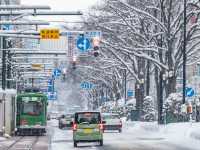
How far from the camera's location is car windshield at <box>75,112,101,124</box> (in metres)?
39.4

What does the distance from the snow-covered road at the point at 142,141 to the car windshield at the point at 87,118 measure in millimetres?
1303

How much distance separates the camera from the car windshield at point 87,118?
39375mm

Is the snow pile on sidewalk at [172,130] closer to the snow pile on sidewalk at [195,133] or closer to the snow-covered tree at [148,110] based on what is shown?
the snow pile on sidewalk at [195,133]

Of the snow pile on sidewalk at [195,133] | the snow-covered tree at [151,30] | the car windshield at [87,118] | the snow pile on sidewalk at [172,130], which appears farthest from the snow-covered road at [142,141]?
the snow-covered tree at [151,30]

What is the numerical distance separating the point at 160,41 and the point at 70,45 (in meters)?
29.5

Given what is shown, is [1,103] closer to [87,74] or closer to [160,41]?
[160,41]

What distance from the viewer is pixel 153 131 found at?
5525 centimetres

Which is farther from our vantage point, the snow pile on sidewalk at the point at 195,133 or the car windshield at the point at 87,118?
the snow pile on sidewalk at the point at 195,133

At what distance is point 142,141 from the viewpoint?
42.7m

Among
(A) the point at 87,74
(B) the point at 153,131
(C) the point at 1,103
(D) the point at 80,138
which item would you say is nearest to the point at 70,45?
(A) the point at 87,74

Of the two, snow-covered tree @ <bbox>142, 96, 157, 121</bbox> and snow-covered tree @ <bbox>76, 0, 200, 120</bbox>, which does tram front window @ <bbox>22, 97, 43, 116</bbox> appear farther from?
snow-covered tree @ <bbox>142, 96, 157, 121</bbox>

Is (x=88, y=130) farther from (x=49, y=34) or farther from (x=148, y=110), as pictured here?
(x=148, y=110)

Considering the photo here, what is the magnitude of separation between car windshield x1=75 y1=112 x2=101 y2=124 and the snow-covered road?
4.28ft

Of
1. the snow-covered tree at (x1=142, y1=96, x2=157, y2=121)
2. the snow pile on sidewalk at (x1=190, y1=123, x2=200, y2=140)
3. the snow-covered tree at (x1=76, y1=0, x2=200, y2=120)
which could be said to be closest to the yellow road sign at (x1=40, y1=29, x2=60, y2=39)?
the snow pile on sidewalk at (x1=190, y1=123, x2=200, y2=140)
